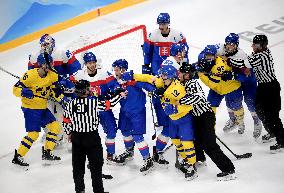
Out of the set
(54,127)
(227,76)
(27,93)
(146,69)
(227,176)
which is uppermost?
(146,69)

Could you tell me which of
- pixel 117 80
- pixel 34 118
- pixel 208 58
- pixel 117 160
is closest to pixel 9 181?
pixel 34 118

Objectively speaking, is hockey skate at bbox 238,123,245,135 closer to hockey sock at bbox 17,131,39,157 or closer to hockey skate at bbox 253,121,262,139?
hockey skate at bbox 253,121,262,139

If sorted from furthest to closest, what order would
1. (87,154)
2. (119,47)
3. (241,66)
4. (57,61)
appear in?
(119,47)
(57,61)
(241,66)
(87,154)

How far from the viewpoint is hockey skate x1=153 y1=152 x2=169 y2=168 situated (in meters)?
4.66

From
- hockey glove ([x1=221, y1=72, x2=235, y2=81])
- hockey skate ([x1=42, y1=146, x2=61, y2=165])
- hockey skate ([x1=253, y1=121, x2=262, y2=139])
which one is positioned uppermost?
hockey glove ([x1=221, y1=72, x2=235, y2=81])

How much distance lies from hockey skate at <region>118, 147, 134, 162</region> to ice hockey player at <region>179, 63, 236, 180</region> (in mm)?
979

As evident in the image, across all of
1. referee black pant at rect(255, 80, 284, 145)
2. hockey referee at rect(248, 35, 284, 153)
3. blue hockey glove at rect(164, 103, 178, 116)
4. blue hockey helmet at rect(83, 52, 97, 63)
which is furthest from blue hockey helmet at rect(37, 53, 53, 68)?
referee black pant at rect(255, 80, 284, 145)

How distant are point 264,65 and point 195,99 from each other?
86 cm

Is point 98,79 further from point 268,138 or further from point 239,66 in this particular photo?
point 268,138

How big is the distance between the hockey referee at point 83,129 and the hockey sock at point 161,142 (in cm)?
87

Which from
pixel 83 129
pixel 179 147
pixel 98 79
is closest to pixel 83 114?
pixel 83 129

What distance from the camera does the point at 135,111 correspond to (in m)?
4.46

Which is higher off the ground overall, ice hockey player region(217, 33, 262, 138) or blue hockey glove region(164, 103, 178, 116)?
ice hockey player region(217, 33, 262, 138)

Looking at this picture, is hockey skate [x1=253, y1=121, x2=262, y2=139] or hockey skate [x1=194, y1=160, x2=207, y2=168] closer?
hockey skate [x1=194, y1=160, x2=207, y2=168]
